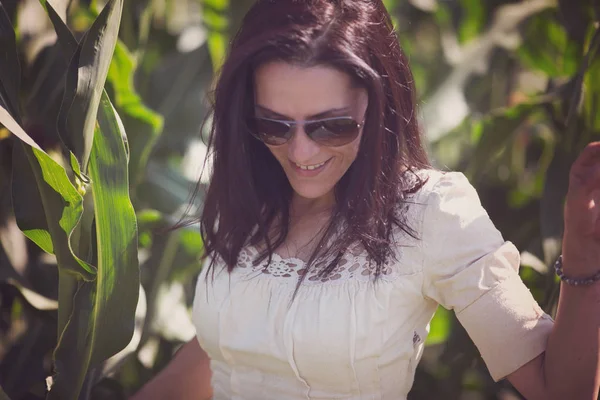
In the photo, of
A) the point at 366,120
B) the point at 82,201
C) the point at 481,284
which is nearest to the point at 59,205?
the point at 82,201

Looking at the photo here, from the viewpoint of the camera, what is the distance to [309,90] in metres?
1.10

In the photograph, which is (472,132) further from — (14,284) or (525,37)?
(14,284)

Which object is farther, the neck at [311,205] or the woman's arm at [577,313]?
the neck at [311,205]

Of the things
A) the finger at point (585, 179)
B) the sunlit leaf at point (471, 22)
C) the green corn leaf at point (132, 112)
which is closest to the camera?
the finger at point (585, 179)

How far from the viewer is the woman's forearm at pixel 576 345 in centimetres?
93

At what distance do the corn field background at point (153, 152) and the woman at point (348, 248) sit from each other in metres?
0.17

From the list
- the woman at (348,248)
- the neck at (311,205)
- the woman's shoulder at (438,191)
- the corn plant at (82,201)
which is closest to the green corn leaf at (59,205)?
the corn plant at (82,201)

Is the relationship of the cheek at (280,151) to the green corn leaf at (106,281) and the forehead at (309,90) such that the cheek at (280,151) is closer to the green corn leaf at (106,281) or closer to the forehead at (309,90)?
the forehead at (309,90)

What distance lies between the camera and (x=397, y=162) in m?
1.16

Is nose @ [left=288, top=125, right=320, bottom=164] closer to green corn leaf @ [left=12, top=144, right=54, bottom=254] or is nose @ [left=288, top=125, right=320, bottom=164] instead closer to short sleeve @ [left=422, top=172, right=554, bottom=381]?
short sleeve @ [left=422, top=172, right=554, bottom=381]

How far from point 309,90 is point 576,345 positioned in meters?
0.45

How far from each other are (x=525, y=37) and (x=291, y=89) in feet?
3.35

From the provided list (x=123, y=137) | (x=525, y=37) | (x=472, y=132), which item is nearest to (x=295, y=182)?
(x=123, y=137)

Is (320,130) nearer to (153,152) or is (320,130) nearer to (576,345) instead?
(576,345)
